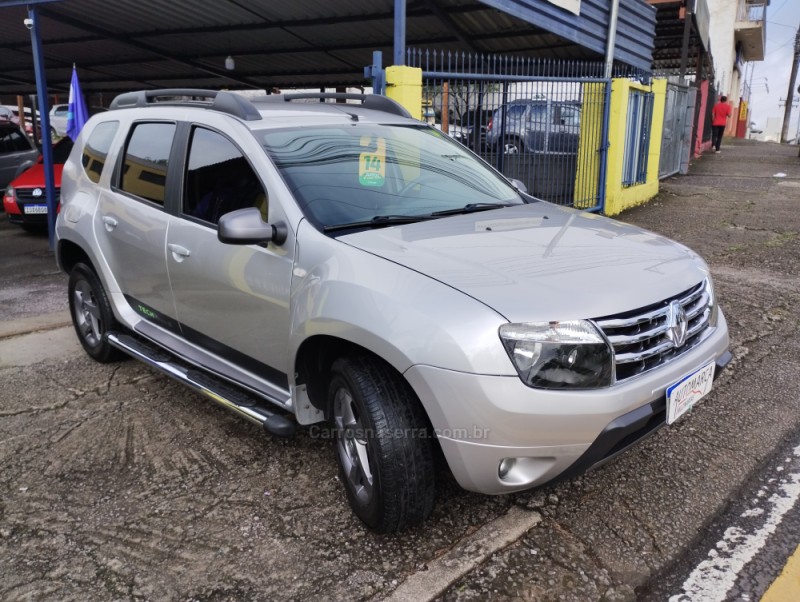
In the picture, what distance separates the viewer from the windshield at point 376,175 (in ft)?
10.6

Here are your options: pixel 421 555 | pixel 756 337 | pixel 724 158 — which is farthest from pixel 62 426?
pixel 724 158

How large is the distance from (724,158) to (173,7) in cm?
1683

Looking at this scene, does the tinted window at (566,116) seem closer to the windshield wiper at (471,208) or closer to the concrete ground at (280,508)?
the concrete ground at (280,508)

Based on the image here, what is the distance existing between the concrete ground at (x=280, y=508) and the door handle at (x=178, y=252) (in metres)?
0.98

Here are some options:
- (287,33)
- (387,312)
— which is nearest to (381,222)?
(387,312)

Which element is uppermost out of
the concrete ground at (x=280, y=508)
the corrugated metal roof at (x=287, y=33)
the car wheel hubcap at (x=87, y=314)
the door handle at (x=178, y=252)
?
the corrugated metal roof at (x=287, y=33)

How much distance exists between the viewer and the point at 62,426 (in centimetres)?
394

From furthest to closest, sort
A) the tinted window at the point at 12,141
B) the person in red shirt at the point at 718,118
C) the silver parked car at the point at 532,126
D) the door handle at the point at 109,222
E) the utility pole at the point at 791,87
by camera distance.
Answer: the utility pole at the point at 791,87 < the person in red shirt at the point at 718,118 < the tinted window at the point at 12,141 < the silver parked car at the point at 532,126 < the door handle at the point at 109,222

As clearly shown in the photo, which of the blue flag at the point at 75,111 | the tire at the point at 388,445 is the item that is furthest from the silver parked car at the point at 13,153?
the tire at the point at 388,445

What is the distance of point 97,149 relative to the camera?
183 inches

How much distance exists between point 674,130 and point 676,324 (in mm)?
13387

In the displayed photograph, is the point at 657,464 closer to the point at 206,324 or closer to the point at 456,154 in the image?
the point at 456,154

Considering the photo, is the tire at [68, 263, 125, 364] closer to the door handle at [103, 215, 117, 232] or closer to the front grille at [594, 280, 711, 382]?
the door handle at [103, 215, 117, 232]

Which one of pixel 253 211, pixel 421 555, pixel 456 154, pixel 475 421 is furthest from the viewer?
pixel 456 154
